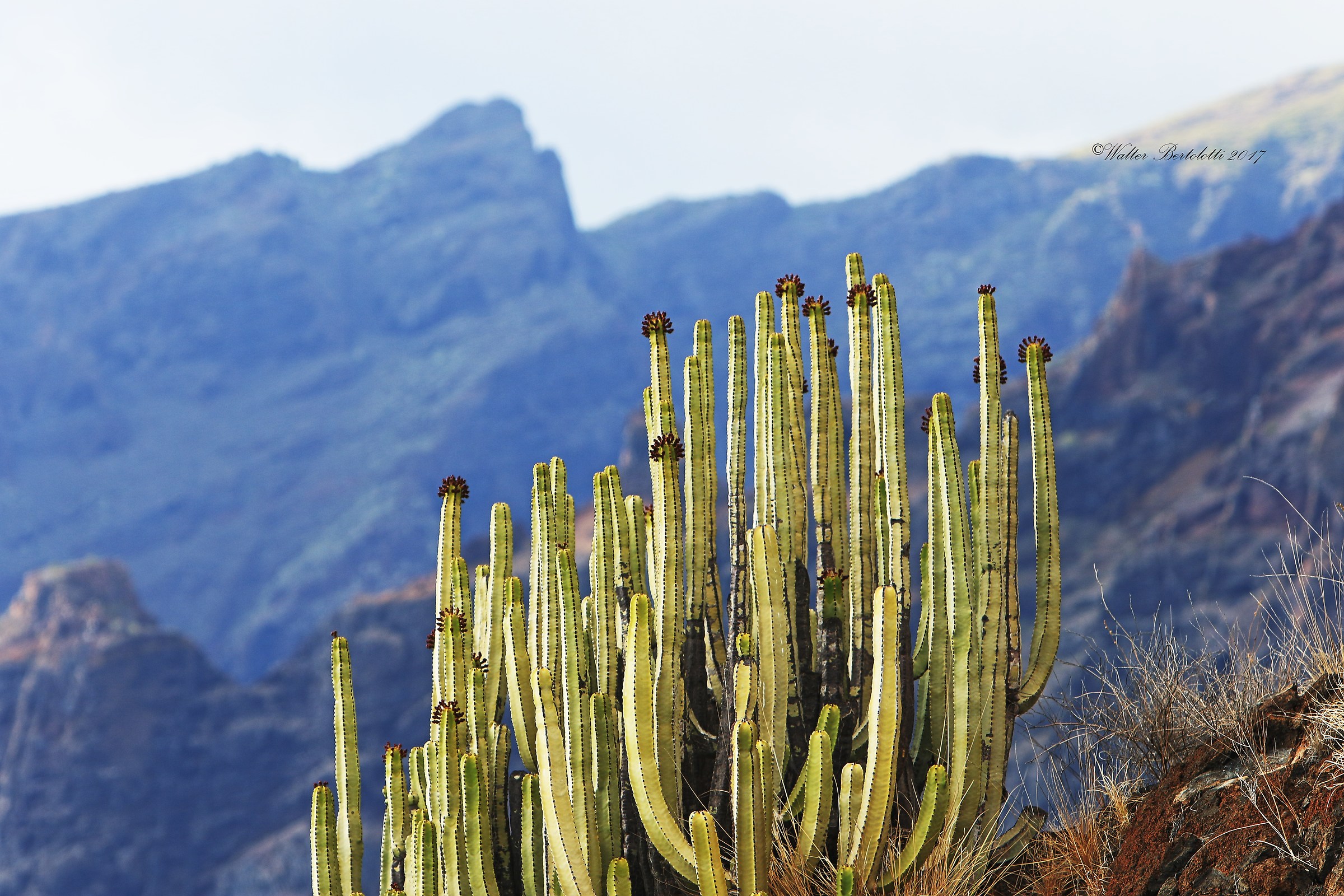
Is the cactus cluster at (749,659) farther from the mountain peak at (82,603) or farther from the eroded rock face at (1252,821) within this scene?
the mountain peak at (82,603)

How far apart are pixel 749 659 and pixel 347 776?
2.08m

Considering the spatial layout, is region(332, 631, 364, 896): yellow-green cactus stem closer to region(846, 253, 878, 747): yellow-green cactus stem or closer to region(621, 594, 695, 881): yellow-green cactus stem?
region(621, 594, 695, 881): yellow-green cactus stem

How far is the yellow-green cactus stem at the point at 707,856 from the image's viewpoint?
372 centimetres

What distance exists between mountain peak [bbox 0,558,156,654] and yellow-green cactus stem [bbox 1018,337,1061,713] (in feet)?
332

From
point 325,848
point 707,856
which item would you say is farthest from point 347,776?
point 707,856

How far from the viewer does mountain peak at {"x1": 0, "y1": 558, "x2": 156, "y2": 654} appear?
95438 millimetres

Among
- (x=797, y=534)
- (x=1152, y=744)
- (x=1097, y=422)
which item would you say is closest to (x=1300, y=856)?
(x=1152, y=744)

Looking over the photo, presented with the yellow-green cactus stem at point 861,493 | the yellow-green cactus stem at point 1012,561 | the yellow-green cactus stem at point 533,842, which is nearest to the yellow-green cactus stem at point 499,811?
the yellow-green cactus stem at point 533,842

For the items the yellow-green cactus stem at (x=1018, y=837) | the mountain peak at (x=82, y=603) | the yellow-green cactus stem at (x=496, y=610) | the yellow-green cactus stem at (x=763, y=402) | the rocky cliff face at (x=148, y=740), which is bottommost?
the rocky cliff face at (x=148, y=740)

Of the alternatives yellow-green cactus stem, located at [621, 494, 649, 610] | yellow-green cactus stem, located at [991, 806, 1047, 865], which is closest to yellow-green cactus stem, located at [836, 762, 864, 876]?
yellow-green cactus stem, located at [991, 806, 1047, 865]

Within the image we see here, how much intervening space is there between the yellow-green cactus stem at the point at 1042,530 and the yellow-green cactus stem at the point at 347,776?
2.77 m

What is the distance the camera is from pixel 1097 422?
98000 millimetres

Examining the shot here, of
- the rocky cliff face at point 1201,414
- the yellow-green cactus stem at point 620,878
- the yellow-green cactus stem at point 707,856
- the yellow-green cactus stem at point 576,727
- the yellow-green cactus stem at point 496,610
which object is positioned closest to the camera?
the yellow-green cactus stem at point 707,856

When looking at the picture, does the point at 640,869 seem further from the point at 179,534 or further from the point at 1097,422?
the point at 179,534
